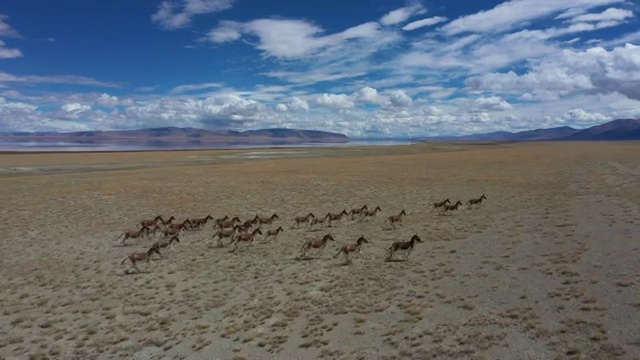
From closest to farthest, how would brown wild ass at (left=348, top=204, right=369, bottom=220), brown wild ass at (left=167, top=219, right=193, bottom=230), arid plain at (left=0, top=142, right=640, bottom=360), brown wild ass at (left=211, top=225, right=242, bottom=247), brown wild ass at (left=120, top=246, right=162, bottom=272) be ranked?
arid plain at (left=0, top=142, right=640, bottom=360)
brown wild ass at (left=120, top=246, right=162, bottom=272)
brown wild ass at (left=211, top=225, right=242, bottom=247)
brown wild ass at (left=167, top=219, right=193, bottom=230)
brown wild ass at (left=348, top=204, right=369, bottom=220)

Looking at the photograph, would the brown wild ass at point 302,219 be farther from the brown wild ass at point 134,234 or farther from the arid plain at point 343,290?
the brown wild ass at point 134,234

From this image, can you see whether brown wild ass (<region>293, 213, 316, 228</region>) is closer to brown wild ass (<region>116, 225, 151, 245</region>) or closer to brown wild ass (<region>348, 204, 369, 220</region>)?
brown wild ass (<region>348, 204, 369, 220</region>)

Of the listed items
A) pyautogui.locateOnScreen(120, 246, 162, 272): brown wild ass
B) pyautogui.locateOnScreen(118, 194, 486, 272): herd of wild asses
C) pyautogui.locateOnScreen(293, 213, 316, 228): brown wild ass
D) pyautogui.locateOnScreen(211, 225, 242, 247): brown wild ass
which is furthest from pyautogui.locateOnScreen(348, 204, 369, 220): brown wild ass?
pyautogui.locateOnScreen(120, 246, 162, 272): brown wild ass

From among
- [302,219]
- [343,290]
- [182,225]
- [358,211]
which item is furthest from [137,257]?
[358,211]

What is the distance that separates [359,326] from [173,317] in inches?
212

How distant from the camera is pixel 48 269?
17531 mm

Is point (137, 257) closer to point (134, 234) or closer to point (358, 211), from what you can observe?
point (134, 234)

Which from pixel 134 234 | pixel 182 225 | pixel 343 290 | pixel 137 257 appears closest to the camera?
pixel 343 290

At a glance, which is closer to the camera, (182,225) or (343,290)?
(343,290)

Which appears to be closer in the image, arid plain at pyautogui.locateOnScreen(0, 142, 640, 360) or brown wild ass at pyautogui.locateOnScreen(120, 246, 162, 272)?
arid plain at pyautogui.locateOnScreen(0, 142, 640, 360)

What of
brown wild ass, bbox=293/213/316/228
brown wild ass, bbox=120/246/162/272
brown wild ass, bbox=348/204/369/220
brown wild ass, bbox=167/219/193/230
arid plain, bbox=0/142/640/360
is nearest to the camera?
arid plain, bbox=0/142/640/360

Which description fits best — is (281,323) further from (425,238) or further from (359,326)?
(425,238)

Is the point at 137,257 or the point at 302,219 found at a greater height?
the point at 302,219

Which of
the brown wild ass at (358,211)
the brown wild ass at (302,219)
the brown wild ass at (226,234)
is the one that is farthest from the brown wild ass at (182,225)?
the brown wild ass at (358,211)
